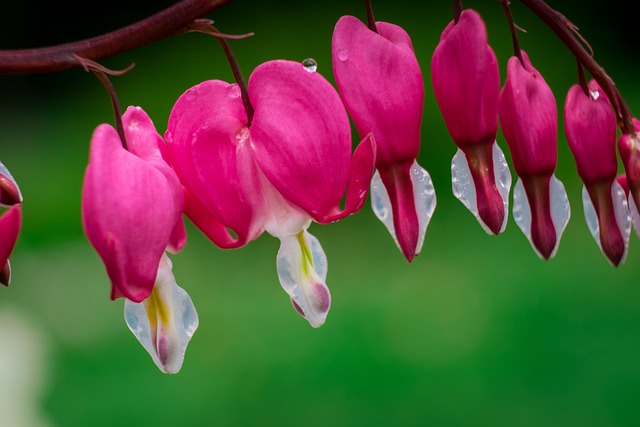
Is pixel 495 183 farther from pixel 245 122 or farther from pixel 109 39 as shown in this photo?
pixel 109 39

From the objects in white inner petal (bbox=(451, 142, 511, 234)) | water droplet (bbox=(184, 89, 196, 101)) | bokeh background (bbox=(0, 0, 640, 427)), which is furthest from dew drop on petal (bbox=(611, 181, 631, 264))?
bokeh background (bbox=(0, 0, 640, 427))

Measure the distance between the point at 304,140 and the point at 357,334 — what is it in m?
2.31

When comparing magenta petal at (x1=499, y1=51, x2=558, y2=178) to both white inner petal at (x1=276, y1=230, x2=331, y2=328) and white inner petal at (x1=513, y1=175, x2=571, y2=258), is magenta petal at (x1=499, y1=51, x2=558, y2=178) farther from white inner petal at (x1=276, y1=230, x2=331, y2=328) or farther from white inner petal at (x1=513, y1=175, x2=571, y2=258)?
white inner petal at (x1=276, y1=230, x2=331, y2=328)

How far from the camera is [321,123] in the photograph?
663 mm

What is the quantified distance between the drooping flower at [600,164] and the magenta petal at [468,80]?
0.30 feet

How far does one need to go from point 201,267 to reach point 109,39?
8.81 feet

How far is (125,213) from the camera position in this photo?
0.59m

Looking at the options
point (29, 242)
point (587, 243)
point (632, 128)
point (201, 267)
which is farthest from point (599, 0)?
point (632, 128)

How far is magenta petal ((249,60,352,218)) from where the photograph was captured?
0.66 m

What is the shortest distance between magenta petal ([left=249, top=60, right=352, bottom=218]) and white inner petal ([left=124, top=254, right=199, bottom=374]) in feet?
0.33

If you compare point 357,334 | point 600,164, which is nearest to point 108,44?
point 600,164

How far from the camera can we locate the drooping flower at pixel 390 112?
0.68 m

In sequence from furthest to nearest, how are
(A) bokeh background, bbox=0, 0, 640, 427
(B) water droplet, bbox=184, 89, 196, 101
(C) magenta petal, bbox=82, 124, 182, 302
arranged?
(A) bokeh background, bbox=0, 0, 640, 427 → (B) water droplet, bbox=184, 89, 196, 101 → (C) magenta petal, bbox=82, 124, 182, 302

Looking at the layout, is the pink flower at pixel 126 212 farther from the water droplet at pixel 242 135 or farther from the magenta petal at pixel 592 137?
the magenta petal at pixel 592 137
